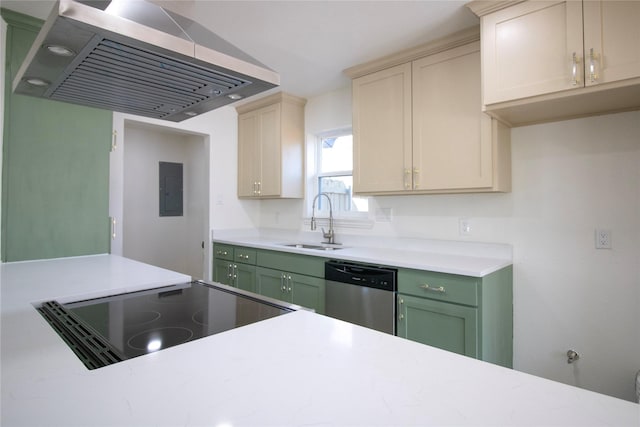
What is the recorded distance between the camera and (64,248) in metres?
2.11

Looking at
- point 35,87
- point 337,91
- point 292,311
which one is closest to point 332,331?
point 292,311

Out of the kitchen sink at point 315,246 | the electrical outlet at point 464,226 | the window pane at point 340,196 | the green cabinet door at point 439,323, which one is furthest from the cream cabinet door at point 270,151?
the green cabinet door at point 439,323

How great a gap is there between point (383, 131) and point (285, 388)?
2.22 metres

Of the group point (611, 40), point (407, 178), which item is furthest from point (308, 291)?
point (611, 40)

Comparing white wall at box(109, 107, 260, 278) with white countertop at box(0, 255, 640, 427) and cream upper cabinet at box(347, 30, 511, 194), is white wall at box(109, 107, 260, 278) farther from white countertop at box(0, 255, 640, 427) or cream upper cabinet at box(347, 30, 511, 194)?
white countertop at box(0, 255, 640, 427)

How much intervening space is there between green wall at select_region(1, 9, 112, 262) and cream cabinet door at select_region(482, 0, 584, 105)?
7.71ft

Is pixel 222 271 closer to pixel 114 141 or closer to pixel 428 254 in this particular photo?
pixel 114 141

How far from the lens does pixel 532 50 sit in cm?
173

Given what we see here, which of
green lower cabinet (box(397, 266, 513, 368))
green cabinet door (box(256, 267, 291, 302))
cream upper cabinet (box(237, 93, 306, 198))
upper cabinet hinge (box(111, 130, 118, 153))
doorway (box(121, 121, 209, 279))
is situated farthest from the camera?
doorway (box(121, 121, 209, 279))

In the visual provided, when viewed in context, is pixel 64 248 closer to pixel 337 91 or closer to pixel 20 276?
pixel 20 276

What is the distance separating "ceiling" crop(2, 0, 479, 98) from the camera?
75.5 inches

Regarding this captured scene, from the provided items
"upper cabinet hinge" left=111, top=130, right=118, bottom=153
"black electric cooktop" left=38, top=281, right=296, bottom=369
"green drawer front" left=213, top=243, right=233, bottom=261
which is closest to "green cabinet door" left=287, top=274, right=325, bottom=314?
"green drawer front" left=213, top=243, right=233, bottom=261

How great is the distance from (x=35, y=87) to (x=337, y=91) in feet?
8.32

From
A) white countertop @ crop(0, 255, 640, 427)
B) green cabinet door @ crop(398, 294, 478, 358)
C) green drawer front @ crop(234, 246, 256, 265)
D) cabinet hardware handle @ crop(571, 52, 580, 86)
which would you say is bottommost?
green cabinet door @ crop(398, 294, 478, 358)
